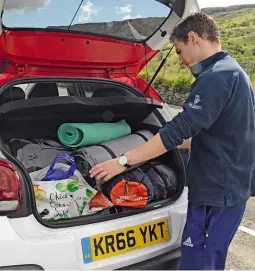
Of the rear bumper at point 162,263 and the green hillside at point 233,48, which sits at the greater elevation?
the rear bumper at point 162,263

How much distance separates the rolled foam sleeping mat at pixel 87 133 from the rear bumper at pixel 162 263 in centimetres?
78

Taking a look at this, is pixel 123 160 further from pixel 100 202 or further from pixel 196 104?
pixel 196 104

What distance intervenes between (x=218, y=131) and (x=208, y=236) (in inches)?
21.6

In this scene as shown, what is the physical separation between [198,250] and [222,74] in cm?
92

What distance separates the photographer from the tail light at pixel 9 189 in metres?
1.97

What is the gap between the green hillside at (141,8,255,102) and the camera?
24078mm

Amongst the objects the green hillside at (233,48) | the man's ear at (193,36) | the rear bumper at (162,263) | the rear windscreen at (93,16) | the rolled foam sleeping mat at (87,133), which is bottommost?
the green hillside at (233,48)

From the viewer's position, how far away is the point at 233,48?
38.2 m

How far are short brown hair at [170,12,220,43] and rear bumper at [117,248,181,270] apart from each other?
116cm

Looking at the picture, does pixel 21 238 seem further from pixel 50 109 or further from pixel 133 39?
pixel 133 39

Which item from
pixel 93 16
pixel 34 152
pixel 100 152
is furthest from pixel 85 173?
pixel 93 16

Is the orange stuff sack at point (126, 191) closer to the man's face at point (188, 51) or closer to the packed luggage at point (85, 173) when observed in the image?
the packed luggage at point (85, 173)

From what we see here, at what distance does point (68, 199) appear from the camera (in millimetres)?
2260

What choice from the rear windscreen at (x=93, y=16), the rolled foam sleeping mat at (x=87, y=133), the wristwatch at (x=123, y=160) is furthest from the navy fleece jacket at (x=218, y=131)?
the rear windscreen at (x=93, y=16)
